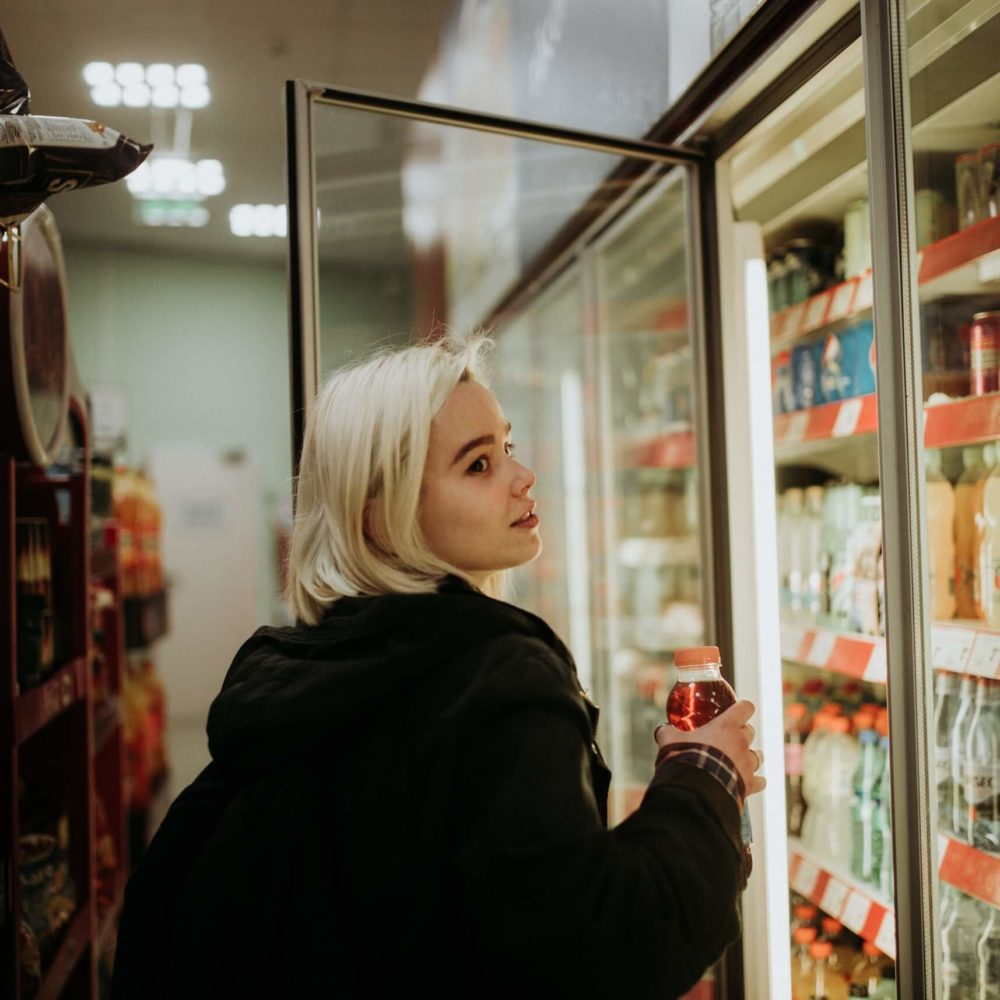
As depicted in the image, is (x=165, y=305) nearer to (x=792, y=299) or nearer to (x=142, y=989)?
(x=792, y=299)

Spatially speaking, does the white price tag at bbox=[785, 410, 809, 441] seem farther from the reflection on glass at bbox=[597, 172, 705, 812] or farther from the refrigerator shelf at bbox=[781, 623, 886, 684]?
the reflection on glass at bbox=[597, 172, 705, 812]

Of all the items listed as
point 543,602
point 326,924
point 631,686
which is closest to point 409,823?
point 326,924

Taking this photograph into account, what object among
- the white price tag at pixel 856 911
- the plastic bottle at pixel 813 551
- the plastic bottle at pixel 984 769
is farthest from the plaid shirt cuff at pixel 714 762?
the plastic bottle at pixel 813 551

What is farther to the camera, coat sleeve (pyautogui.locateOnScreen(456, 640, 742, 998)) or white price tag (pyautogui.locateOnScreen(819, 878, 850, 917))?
white price tag (pyautogui.locateOnScreen(819, 878, 850, 917))

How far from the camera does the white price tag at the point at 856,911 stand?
6.03 feet

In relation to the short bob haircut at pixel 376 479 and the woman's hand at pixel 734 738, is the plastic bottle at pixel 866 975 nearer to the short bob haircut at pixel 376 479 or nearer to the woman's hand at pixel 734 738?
the woman's hand at pixel 734 738

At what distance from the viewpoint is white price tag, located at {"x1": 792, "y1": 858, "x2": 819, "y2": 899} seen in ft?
6.72

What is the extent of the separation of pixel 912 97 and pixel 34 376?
164cm

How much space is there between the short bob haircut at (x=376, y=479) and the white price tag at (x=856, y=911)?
118cm

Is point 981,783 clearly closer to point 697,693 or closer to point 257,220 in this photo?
point 697,693

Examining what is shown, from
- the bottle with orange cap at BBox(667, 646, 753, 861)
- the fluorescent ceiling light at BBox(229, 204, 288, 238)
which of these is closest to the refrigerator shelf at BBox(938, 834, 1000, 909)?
the bottle with orange cap at BBox(667, 646, 753, 861)

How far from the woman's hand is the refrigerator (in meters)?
0.35

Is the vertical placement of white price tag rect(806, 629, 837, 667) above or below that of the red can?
below

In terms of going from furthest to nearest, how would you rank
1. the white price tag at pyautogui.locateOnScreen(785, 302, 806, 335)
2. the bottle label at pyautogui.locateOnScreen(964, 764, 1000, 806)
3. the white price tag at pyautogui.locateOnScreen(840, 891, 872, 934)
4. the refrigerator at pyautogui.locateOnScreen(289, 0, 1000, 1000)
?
the white price tag at pyautogui.locateOnScreen(785, 302, 806, 335) → the white price tag at pyautogui.locateOnScreen(840, 891, 872, 934) → the bottle label at pyautogui.locateOnScreen(964, 764, 1000, 806) → the refrigerator at pyautogui.locateOnScreen(289, 0, 1000, 1000)
